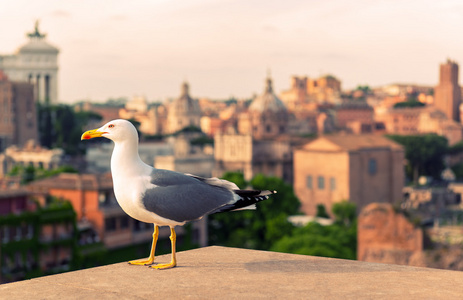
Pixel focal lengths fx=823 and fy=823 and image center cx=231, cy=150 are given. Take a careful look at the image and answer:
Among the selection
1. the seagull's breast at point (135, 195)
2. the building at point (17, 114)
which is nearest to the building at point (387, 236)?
the seagull's breast at point (135, 195)

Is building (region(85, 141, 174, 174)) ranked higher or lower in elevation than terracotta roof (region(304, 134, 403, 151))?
lower

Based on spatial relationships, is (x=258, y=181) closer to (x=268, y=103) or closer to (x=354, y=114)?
(x=268, y=103)

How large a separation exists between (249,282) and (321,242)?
3328 centimetres

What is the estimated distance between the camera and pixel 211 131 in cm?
15125

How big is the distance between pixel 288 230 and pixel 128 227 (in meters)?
10.7

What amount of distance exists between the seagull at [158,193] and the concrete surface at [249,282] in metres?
0.41

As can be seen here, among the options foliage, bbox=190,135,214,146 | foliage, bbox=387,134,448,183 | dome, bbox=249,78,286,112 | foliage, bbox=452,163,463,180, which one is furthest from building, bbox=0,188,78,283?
dome, bbox=249,78,286,112

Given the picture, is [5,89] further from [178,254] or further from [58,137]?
[178,254]

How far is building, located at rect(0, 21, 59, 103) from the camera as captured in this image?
381ft

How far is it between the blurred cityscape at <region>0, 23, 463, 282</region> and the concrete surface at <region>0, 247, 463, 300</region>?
22811 millimetres

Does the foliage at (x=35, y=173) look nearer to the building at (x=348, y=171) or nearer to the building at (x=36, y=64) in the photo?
the building at (x=348, y=171)

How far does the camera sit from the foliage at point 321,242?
1448 inches

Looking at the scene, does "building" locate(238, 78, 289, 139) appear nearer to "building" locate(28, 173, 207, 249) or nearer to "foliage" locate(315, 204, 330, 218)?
"foliage" locate(315, 204, 330, 218)

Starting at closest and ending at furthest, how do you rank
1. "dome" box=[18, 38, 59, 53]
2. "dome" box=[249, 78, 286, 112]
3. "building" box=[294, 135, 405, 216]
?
"building" box=[294, 135, 405, 216]
"dome" box=[249, 78, 286, 112]
"dome" box=[18, 38, 59, 53]
